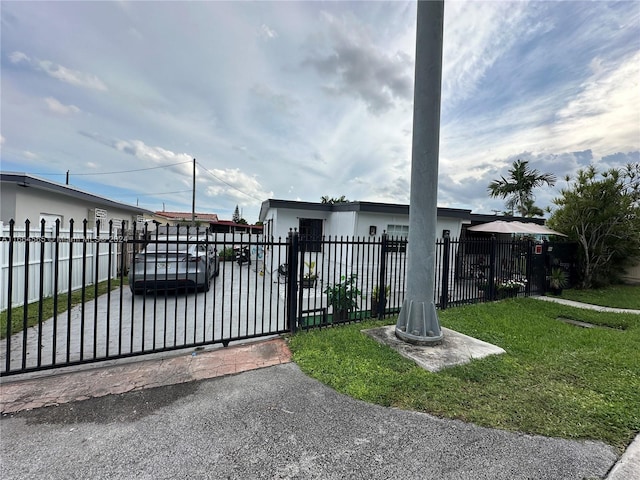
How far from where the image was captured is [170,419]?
243 cm

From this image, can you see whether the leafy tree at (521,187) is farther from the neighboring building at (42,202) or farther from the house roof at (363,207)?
the neighboring building at (42,202)

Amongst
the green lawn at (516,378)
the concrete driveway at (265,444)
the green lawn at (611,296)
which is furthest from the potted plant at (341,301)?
the green lawn at (611,296)

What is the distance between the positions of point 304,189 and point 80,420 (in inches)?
732

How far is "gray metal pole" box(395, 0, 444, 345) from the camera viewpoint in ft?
13.6

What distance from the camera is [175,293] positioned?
3762 millimetres

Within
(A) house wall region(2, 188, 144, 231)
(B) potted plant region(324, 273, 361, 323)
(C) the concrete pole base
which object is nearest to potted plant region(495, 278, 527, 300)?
(C) the concrete pole base

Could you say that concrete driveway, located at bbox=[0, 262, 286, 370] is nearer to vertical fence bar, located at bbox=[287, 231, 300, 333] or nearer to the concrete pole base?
vertical fence bar, located at bbox=[287, 231, 300, 333]

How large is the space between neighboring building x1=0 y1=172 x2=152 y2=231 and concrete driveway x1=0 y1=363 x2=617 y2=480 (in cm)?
341

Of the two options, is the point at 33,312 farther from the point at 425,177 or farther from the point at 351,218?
the point at 351,218

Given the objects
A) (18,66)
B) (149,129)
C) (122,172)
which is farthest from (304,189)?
(122,172)

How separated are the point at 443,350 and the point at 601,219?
964 centimetres

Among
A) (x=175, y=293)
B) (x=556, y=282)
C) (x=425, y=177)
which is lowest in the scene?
(x=556, y=282)

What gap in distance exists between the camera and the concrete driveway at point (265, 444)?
6.18ft

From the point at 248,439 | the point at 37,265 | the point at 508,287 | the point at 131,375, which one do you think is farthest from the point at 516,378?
the point at 37,265
